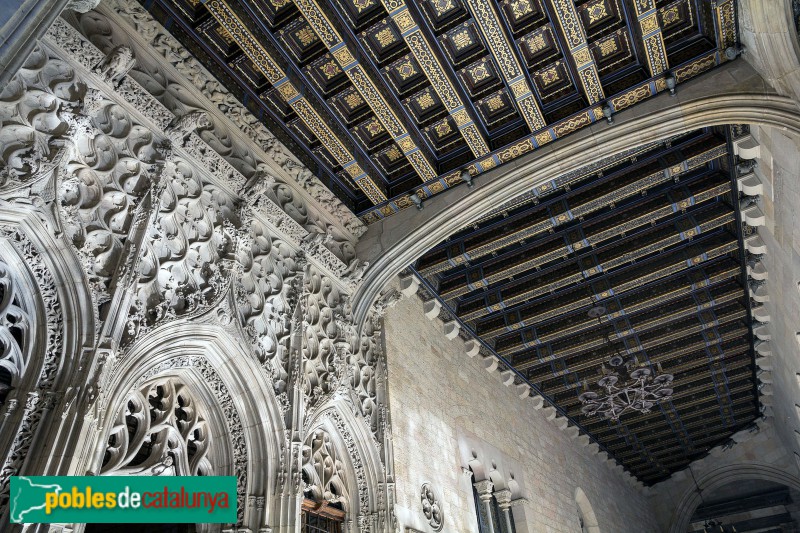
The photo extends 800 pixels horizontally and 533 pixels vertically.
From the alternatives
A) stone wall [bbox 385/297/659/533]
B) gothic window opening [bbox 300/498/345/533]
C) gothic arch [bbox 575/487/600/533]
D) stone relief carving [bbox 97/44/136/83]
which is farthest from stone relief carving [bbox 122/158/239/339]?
gothic arch [bbox 575/487/600/533]

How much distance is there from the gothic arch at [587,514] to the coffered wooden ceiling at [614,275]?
198cm

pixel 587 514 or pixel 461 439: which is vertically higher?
pixel 587 514

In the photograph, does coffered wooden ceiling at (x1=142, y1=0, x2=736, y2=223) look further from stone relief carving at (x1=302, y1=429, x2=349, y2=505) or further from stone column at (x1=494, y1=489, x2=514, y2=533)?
stone column at (x1=494, y1=489, x2=514, y2=533)

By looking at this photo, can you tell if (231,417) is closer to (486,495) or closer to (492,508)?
(486,495)

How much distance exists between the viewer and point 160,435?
4.74 meters

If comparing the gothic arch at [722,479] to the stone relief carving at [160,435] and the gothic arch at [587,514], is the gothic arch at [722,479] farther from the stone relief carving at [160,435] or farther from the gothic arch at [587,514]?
the stone relief carving at [160,435]

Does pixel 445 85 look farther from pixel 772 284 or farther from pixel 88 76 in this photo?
pixel 772 284

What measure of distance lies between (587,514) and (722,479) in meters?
7.31

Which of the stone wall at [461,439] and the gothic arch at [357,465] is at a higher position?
the stone wall at [461,439]

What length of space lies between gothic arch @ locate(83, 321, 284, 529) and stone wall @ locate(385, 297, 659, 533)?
6.92ft

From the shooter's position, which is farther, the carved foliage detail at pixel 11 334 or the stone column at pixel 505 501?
the stone column at pixel 505 501

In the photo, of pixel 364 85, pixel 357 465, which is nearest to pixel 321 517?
pixel 357 465

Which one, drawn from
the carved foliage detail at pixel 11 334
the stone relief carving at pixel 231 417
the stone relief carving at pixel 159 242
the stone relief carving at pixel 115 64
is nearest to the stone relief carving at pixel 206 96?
the stone relief carving at pixel 159 242

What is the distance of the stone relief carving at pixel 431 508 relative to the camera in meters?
7.44
